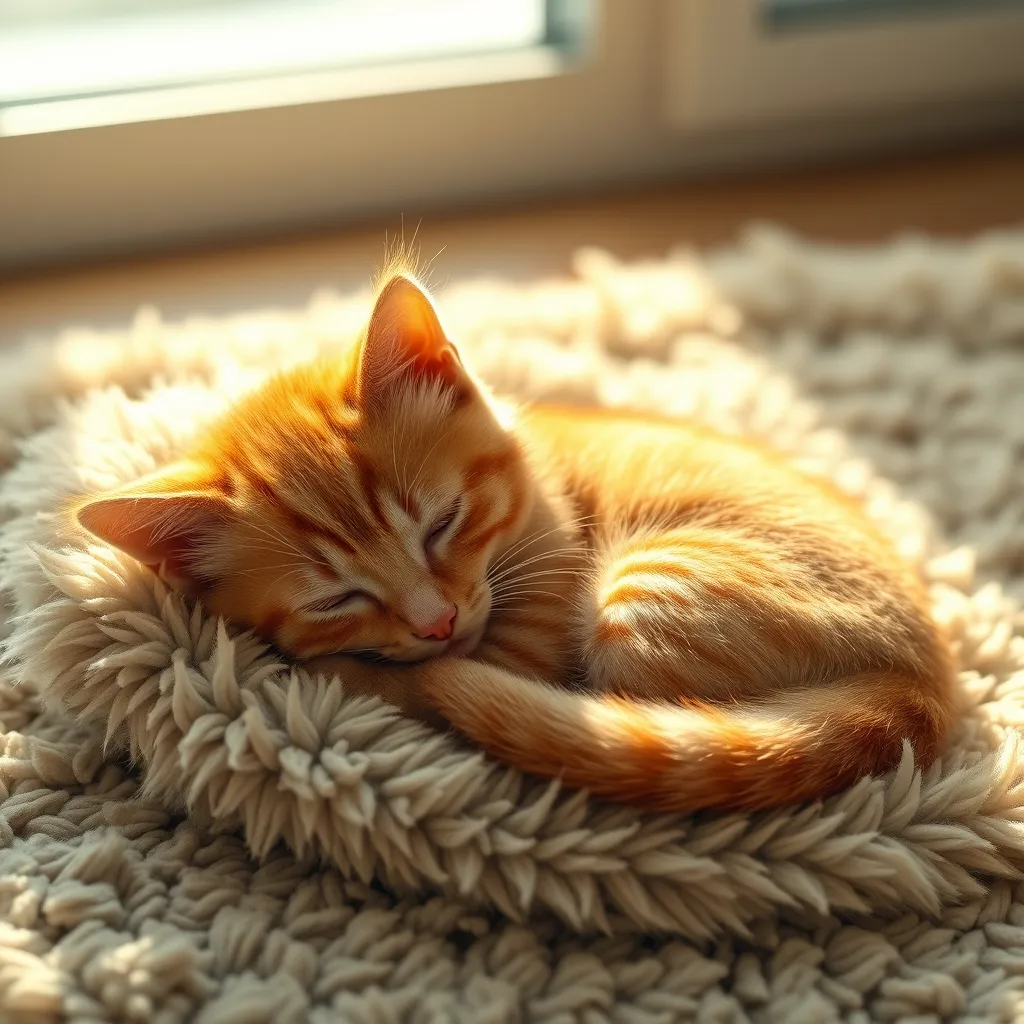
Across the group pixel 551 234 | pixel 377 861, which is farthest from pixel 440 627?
pixel 551 234

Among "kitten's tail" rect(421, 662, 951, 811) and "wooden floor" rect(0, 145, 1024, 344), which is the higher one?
"wooden floor" rect(0, 145, 1024, 344)

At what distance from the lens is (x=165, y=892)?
3.33 feet

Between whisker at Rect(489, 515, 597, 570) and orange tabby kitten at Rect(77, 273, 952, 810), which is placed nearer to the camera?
orange tabby kitten at Rect(77, 273, 952, 810)

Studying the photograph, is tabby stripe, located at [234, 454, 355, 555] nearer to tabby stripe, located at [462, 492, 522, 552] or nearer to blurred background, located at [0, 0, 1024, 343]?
tabby stripe, located at [462, 492, 522, 552]

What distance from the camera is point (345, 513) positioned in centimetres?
108

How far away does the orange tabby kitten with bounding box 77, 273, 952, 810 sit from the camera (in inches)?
39.5

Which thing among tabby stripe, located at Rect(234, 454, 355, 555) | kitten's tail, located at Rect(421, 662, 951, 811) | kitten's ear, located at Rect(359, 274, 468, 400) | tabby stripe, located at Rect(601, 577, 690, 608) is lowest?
kitten's tail, located at Rect(421, 662, 951, 811)

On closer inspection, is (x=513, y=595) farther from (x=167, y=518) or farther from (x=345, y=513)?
(x=167, y=518)

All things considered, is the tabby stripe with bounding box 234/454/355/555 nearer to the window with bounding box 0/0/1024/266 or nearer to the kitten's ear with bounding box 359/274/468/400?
the kitten's ear with bounding box 359/274/468/400

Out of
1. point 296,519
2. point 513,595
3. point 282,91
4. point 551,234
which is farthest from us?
point 551,234

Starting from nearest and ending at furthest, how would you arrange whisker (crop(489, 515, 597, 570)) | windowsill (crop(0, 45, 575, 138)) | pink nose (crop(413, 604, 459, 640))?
1. pink nose (crop(413, 604, 459, 640))
2. whisker (crop(489, 515, 597, 570))
3. windowsill (crop(0, 45, 575, 138))

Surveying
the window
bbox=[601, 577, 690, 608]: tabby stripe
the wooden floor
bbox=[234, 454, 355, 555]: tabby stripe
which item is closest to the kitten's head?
bbox=[234, 454, 355, 555]: tabby stripe

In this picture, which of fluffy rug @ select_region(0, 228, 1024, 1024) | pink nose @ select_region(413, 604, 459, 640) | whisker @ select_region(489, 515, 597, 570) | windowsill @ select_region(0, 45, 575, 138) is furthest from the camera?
windowsill @ select_region(0, 45, 575, 138)

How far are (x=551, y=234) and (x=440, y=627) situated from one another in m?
1.22
